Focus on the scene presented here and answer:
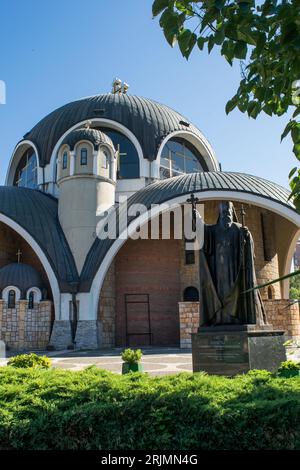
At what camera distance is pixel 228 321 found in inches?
251

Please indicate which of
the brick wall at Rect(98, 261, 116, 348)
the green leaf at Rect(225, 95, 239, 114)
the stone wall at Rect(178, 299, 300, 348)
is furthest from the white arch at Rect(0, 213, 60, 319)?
the green leaf at Rect(225, 95, 239, 114)

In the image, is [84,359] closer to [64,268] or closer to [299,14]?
[64,268]

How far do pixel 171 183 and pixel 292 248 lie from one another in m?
7.08

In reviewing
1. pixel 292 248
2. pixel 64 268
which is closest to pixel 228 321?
pixel 64 268

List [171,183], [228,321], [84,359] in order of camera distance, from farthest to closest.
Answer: [171,183]
[84,359]
[228,321]

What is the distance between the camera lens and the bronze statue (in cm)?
639

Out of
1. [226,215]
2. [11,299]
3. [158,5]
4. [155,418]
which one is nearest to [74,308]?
[11,299]

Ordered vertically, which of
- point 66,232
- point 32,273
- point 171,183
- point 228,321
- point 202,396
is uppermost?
point 171,183

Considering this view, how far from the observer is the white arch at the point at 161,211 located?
17.1 metres

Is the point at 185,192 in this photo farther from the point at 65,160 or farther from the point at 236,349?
the point at 236,349

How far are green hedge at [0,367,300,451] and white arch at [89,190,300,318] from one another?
534 inches

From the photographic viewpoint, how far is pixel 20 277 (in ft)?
57.6

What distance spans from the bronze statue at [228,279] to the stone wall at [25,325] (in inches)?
476
